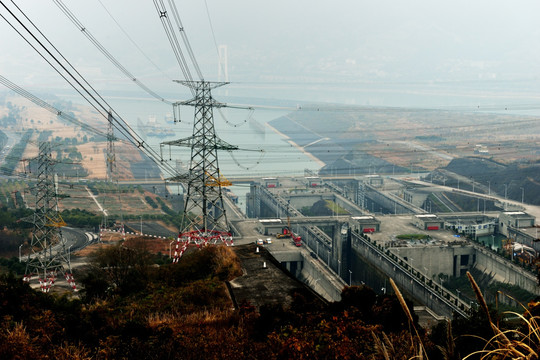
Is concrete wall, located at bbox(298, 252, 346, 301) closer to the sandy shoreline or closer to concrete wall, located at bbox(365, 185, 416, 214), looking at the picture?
concrete wall, located at bbox(365, 185, 416, 214)

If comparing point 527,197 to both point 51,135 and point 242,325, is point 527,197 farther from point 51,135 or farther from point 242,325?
point 51,135

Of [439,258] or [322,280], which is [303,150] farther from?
[322,280]

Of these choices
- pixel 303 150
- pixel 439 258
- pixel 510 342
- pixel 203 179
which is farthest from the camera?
pixel 303 150

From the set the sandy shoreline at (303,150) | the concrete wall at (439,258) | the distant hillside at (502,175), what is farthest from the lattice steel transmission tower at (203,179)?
the sandy shoreline at (303,150)

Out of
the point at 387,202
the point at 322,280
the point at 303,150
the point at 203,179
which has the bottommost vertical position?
the point at 322,280

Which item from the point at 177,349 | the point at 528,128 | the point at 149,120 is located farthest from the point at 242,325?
the point at 528,128

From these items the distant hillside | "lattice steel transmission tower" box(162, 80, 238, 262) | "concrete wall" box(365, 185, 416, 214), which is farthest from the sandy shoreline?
"lattice steel transmission tower" box(162, 80, 238, 262)

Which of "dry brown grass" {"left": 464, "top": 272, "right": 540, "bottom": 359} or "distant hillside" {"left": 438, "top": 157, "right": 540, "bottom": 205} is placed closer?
"dry brown grass" {"left": 464, "top": 272, "right": 540, "bottom": 359}

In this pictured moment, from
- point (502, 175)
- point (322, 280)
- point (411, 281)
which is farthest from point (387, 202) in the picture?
point (322, 280)

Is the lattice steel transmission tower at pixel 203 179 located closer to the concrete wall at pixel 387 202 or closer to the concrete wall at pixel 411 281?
→ the concrete wall at pixel 411 281

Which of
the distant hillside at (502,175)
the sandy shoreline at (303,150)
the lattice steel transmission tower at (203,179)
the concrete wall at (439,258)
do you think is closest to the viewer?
the lattice steel transmission tower at (203,179)

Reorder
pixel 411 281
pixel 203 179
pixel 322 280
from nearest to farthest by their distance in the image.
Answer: pixel 203 179
pixel 411 281
pixel 322 280
